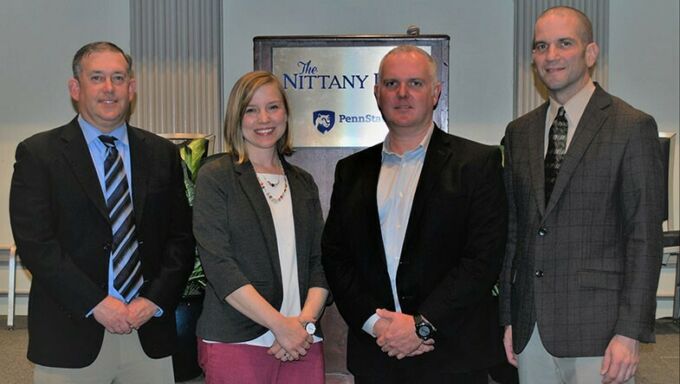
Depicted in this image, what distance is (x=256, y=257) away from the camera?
2.43 meters

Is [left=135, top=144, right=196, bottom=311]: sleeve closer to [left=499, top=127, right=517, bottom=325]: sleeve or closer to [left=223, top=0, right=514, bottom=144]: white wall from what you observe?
[left=499, top=127, right=517, bottom=325]: sleeve

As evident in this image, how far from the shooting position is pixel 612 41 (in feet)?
22.0

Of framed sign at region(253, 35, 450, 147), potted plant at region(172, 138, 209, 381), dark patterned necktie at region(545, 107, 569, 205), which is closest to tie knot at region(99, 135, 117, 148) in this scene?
framed sign at region(253, 35, 450, 147)

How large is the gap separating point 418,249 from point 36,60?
544 centimetres

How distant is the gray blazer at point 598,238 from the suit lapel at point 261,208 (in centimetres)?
82

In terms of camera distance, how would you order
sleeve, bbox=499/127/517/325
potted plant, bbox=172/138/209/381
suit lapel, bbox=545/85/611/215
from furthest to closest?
potted plant, bbox=172/138/209/381 < sleeve, bbox=499/127/517/325 < suit lapel, bbox=545/85/611/215

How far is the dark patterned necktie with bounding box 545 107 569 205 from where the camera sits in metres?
2.32

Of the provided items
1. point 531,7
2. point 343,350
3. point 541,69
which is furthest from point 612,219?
point 531,7

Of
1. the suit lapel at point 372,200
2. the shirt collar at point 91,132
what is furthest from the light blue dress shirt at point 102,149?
the suit lapel at point 372,200

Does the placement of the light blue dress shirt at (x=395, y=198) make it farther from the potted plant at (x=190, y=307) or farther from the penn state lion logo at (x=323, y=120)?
the potted plant at (x=190, y=307)

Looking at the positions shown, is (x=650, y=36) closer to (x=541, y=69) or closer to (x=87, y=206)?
(x=541, y=69)

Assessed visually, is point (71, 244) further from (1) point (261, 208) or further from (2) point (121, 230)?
(1) point (261, 208)

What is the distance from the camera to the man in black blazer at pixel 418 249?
2.35 m

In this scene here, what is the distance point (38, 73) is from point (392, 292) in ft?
17.6
